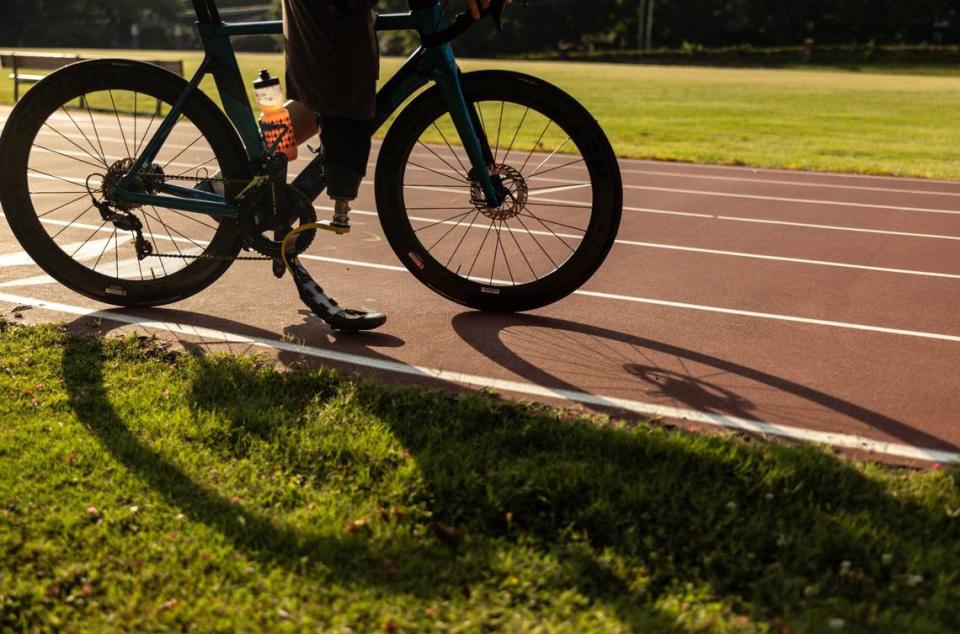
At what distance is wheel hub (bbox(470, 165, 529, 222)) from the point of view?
15.2ft

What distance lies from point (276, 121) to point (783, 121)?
19.4 metres

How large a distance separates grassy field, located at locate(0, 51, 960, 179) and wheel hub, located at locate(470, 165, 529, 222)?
921 centimetres

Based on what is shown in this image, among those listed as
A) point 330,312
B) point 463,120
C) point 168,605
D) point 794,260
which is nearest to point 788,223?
point 794,260

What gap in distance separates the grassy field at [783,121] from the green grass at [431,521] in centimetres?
1045

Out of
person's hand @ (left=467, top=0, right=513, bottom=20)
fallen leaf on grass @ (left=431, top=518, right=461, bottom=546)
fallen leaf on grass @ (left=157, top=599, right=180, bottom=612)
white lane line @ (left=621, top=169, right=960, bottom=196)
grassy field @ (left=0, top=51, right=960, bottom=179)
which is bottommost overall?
fallen leaf on grass @ (left=157, top=599, right=180, bottom=612)

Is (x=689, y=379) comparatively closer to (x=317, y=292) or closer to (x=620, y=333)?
(x=620, y=333)

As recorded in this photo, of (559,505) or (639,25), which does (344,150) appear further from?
(639,25)

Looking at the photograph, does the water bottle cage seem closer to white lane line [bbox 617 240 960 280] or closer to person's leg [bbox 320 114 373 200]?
person's leg [bbox 320 114 373 200]

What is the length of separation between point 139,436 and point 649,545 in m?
1.68

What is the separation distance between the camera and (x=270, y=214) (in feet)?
15.3

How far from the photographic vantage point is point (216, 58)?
4.63 meters

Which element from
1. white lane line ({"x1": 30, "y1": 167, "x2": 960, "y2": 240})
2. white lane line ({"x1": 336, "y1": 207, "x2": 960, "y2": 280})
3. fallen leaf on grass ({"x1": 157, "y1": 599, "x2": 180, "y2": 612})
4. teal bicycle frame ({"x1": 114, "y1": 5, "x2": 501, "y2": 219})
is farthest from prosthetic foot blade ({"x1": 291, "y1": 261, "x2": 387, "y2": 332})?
white lane line ({"x1": 30, "y1": 167, "x2": 960, "y2": 240})

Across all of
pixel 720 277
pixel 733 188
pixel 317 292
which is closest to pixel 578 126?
pixel 317 292

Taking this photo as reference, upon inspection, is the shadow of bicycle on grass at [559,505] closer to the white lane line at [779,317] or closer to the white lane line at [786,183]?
the white lane line at [779,317]
